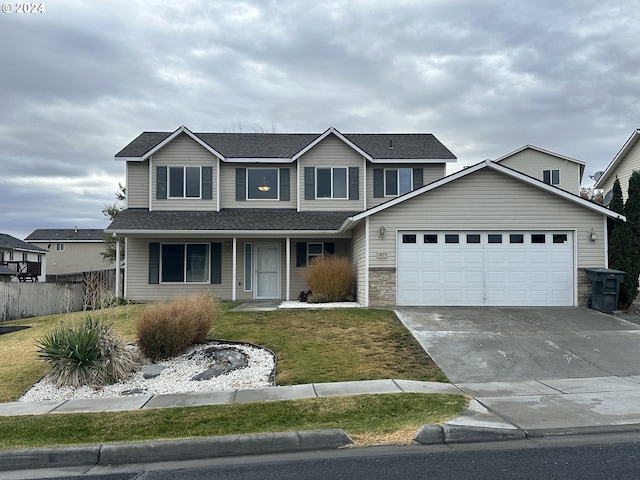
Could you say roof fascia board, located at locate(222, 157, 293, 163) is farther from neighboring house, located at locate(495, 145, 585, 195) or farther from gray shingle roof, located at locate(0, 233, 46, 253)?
gray shingle roof, located at locate(0, 233, 46, 253)

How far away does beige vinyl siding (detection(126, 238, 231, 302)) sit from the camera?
67.0 ft

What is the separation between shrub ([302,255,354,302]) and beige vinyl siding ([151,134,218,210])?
19.2ft

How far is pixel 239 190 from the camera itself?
70.2 feet

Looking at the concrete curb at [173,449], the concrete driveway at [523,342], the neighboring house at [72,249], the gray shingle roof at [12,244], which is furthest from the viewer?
the neighboring house at [72,249]

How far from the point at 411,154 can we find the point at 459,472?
17.6m

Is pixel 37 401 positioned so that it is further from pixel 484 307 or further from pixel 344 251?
pixel 344 251

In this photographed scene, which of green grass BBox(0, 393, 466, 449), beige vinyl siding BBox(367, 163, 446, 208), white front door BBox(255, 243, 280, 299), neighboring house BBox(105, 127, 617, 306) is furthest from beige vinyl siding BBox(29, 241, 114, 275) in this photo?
green grass BBox(0, 393, 466, 449)

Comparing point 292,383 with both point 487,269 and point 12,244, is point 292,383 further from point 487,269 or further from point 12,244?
point 12,244

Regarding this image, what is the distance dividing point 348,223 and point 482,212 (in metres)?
4.24

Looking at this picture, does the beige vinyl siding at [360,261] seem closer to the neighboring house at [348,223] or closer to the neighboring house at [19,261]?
the neighboring house at [348,223]

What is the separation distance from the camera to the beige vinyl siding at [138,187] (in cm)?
2142

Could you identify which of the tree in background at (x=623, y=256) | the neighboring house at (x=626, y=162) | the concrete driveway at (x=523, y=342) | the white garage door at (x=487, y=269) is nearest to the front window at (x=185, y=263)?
the white garage door at (x=487, y=269)

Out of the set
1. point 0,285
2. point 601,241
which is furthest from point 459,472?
point 0,285

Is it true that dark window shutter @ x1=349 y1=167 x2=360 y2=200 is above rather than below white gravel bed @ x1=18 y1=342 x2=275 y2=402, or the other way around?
above
